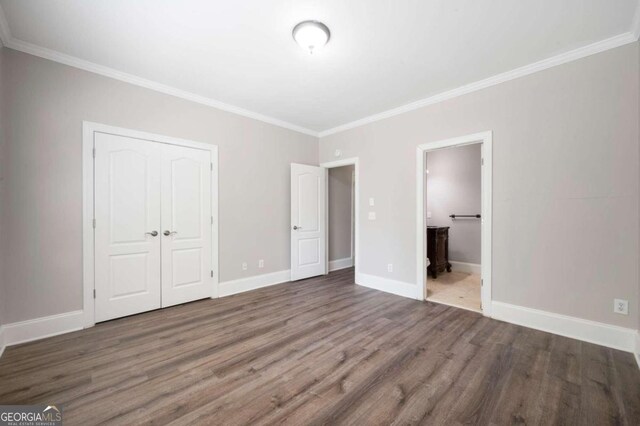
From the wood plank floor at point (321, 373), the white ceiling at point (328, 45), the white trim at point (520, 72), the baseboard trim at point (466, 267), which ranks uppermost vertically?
the white ceiling at point (328, 45)

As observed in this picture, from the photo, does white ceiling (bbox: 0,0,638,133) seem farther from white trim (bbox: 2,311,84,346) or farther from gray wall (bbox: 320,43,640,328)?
white trim (bbox: 2,311,84,346)

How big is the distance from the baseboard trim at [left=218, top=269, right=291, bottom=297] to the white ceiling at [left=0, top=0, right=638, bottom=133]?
2714 millimetres

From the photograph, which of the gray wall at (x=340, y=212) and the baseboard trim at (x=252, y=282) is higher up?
the gray wall at (x=340, y=212)

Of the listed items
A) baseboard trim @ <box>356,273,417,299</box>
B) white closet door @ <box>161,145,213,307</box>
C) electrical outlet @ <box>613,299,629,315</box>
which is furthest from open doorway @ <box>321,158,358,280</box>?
electrical outlet @ <box>613,299,629,315</box>

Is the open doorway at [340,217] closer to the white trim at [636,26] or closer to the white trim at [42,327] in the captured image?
the white trim at [42,327]

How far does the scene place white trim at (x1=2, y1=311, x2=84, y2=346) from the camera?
2.39m

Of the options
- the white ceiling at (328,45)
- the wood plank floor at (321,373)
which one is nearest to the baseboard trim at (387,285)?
the wood plank floor at (321,373)

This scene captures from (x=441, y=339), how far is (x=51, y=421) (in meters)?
2.93

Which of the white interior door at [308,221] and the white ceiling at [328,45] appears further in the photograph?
the white interior door at [308,221]

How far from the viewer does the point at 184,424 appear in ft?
4.92

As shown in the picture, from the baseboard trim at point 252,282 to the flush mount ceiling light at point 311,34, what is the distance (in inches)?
126

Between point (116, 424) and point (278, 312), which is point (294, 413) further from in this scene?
point (278, 312)

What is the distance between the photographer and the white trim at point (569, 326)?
7.57ft

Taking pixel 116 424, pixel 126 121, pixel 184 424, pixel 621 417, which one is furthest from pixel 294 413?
pixel 126 121
